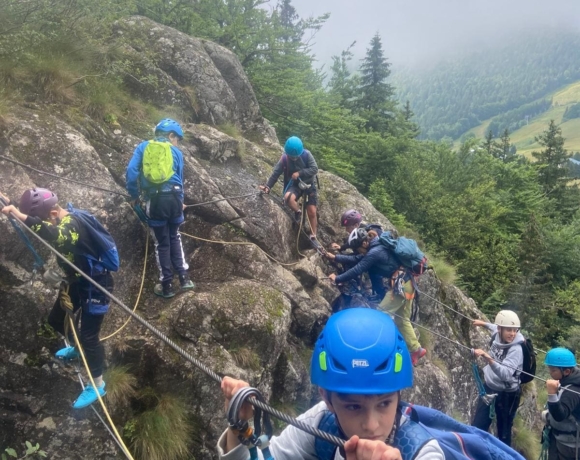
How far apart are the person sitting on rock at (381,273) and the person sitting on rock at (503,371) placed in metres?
1.24

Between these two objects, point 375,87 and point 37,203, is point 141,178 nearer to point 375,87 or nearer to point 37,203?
point 37,203

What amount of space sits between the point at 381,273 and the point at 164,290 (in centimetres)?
344

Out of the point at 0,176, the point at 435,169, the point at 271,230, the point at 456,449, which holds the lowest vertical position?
the point at 435,169

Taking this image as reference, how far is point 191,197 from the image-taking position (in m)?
7.73

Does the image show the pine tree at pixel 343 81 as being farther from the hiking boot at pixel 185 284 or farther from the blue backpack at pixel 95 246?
the blue backpack at pixel 95 246

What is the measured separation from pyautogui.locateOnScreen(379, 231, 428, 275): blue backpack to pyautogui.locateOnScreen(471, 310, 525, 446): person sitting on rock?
1501mm

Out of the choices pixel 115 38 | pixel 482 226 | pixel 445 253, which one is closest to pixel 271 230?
pixel 115 38

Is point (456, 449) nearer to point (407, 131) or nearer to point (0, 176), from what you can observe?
point (0, 176)

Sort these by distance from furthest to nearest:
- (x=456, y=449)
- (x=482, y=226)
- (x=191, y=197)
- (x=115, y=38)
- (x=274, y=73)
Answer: (x=482, y=226), (x=274, y=73), (x=115, y=38), (x=191, y=197), (x=456, y=449)

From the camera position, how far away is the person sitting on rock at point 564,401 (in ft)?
19.9

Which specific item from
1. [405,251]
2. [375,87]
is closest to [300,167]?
[405,251]

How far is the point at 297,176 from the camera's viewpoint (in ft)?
28.5

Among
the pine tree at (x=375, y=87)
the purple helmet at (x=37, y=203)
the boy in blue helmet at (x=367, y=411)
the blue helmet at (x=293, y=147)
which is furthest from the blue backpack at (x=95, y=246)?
the pine tree at (x=375, y=87)

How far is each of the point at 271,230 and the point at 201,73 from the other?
4.91 meters
